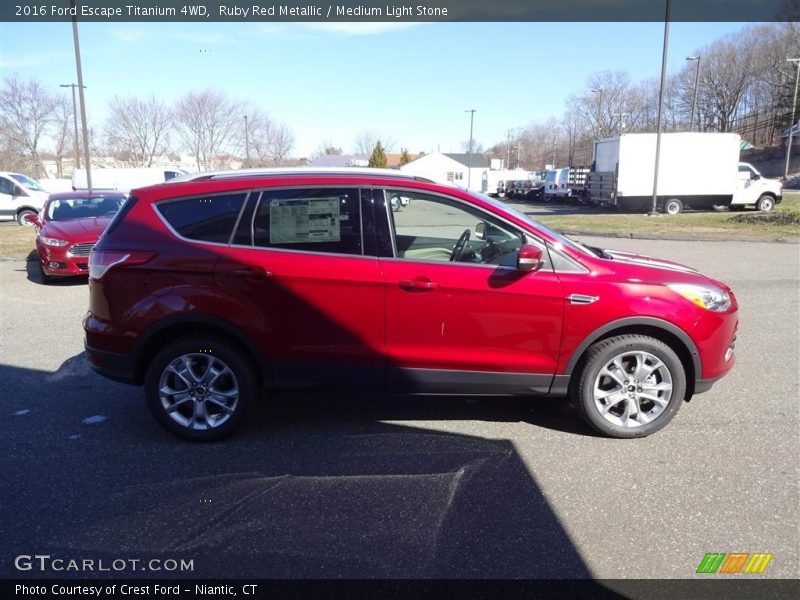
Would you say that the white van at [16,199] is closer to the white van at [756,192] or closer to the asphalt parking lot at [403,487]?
→ the asphalt parking lot at [403,487]

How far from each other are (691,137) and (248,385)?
2734cm

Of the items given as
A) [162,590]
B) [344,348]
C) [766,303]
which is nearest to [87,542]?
[162,590]

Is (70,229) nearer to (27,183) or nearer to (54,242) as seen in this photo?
(54,242)

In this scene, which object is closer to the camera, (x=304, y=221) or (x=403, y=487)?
(x=403, y=487)

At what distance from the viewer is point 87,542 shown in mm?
3092

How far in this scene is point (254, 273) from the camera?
4051mm

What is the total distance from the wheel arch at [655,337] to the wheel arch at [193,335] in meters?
2.12

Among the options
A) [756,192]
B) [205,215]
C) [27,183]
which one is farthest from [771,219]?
[27,183]

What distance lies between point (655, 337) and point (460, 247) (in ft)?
4.86

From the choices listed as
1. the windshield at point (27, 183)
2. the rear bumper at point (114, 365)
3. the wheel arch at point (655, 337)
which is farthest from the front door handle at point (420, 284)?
the windshield at point (27, 183)

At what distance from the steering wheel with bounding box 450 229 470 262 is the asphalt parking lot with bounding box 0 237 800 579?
127cm

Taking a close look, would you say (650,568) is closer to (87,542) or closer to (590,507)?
(590,507)

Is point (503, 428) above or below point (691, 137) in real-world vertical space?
below

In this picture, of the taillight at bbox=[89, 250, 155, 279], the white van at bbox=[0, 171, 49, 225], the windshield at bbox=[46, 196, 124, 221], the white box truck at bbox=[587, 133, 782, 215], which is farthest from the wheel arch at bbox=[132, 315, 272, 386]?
the white box truck at bbox=[587, 133, 782, 215]
